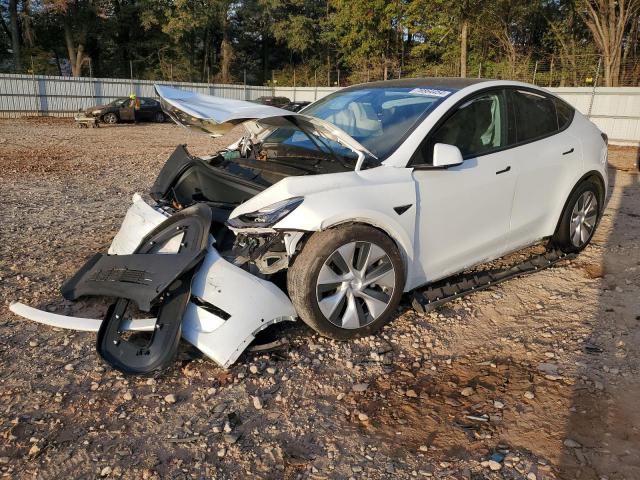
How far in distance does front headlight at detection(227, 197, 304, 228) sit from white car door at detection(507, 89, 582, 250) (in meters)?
1.97

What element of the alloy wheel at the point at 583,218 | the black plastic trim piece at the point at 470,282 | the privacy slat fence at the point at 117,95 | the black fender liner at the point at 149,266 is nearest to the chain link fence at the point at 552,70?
the privacy slat fence at the point at 117,95

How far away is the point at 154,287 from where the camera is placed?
9.58 ft

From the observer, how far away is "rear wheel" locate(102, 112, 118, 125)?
2350cm

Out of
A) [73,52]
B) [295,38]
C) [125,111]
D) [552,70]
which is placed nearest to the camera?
[552,70]

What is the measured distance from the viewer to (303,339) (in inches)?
134

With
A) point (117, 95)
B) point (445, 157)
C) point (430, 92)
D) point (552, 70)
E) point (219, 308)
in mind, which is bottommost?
point (219, 308)

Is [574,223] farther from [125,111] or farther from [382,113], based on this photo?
[125,111]

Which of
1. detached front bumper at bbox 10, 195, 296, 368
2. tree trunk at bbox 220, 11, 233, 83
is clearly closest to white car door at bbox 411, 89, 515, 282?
detached front bumper at bbox 10, 195, 296, 368

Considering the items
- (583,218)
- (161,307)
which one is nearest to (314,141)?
(161,307)

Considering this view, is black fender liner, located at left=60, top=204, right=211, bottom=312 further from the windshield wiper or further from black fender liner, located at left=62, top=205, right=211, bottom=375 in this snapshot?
the windshield wiper

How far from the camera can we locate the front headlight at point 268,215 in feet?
9.97

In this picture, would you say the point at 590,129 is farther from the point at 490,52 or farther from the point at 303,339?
the point at 490,52

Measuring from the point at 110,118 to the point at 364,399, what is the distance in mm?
23889

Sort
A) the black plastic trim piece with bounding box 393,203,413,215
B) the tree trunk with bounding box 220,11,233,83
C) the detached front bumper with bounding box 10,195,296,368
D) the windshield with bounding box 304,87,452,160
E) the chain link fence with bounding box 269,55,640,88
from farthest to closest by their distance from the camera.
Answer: the tree trunk with bounding box 220,11,233,83 → the chain link fence with bounding box 269,55,640,88 → the windshield with bounding box 304,87,452,160 → the black plastic trim piece with bounding box 393,203,413,215 → the detached front bumper with bounding box 10,195,296,368
